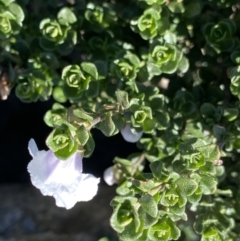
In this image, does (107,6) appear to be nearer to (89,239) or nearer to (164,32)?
(164,32)

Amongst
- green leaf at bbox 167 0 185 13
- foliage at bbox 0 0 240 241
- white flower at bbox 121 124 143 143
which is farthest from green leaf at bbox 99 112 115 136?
green leaf at bbox 167 0 185 13

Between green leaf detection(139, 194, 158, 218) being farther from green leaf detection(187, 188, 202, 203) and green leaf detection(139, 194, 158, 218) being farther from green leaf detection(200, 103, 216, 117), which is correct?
green leaf detection(200, 103, 216, 117)

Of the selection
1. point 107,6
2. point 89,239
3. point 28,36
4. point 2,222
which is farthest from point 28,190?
point 107,6

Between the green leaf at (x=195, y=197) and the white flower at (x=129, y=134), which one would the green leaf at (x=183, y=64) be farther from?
the green leaf at (x=195, y=197)

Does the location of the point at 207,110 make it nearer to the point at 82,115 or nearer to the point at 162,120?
the point at 162,120

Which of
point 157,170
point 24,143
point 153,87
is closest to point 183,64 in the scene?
point 153,87

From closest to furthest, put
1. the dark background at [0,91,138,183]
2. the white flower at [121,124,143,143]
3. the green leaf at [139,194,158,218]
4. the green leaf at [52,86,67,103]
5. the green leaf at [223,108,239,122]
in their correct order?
the green leaf at [139,194,158,218], the green leaf at [223,108,239,122], the white flower at [121,124,143,143], the green leaf at [52,86,67,103], the dark background at [0,91,138,183]
